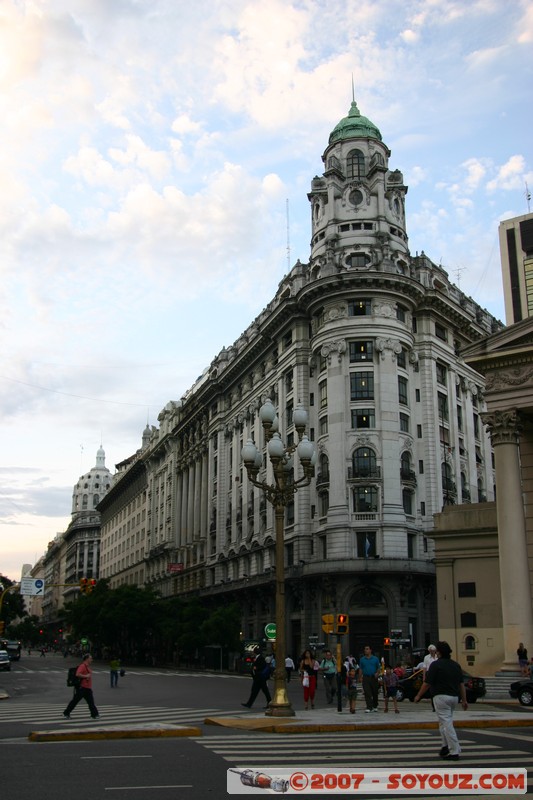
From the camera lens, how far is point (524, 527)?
30.1 meters

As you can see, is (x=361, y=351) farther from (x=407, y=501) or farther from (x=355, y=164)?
(x=355, y=164)

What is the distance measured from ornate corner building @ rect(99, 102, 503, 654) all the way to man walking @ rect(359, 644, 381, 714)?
29.1 m

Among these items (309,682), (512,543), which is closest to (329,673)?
(309,682)

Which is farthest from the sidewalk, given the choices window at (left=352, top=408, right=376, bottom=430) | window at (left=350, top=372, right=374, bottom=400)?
window at (left=350, top=372, right=374, bottom=400)

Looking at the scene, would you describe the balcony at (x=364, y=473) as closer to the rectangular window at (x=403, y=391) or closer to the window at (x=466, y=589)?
the rectangular window at (x=403, y=391)

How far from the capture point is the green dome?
70.1 metres

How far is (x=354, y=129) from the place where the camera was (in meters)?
70.9

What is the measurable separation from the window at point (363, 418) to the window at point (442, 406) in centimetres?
751

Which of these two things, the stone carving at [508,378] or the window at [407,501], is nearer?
the stone carving at [508,378]

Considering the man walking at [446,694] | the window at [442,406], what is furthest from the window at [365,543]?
the man walking at [446,694]

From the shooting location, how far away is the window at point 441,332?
6512 centimetres

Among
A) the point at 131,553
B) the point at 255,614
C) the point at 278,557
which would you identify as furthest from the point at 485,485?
the point at 131,553

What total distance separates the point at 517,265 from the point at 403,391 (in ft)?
187

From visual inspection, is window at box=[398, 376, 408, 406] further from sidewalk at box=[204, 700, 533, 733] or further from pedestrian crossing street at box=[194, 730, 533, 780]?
pedestrian crossing street at box=[194, 730, 533, 780]
